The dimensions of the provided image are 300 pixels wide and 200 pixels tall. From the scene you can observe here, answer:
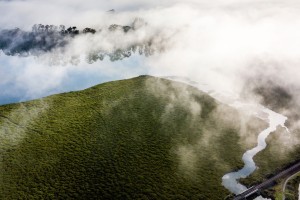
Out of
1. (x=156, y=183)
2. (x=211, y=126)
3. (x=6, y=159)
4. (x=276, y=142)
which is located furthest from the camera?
(x=211, y=126)

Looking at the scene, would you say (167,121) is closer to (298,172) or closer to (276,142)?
(276,142)

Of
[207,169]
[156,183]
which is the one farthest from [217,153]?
[156,183]

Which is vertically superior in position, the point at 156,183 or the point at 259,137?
the point at 259,137

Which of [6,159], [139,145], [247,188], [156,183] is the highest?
[139,145]

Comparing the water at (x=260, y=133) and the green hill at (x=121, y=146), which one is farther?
the water at (x=260, y=133)

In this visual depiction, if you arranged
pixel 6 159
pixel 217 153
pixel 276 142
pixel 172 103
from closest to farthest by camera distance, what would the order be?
pixel 6 159 < pixel 217 153 < pixel 276 142 < pixel 172 103

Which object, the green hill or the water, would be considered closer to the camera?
the green hill

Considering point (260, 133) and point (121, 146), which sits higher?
point (260, 133)

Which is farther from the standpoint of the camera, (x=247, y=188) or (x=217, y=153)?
(x=217, y=153)
